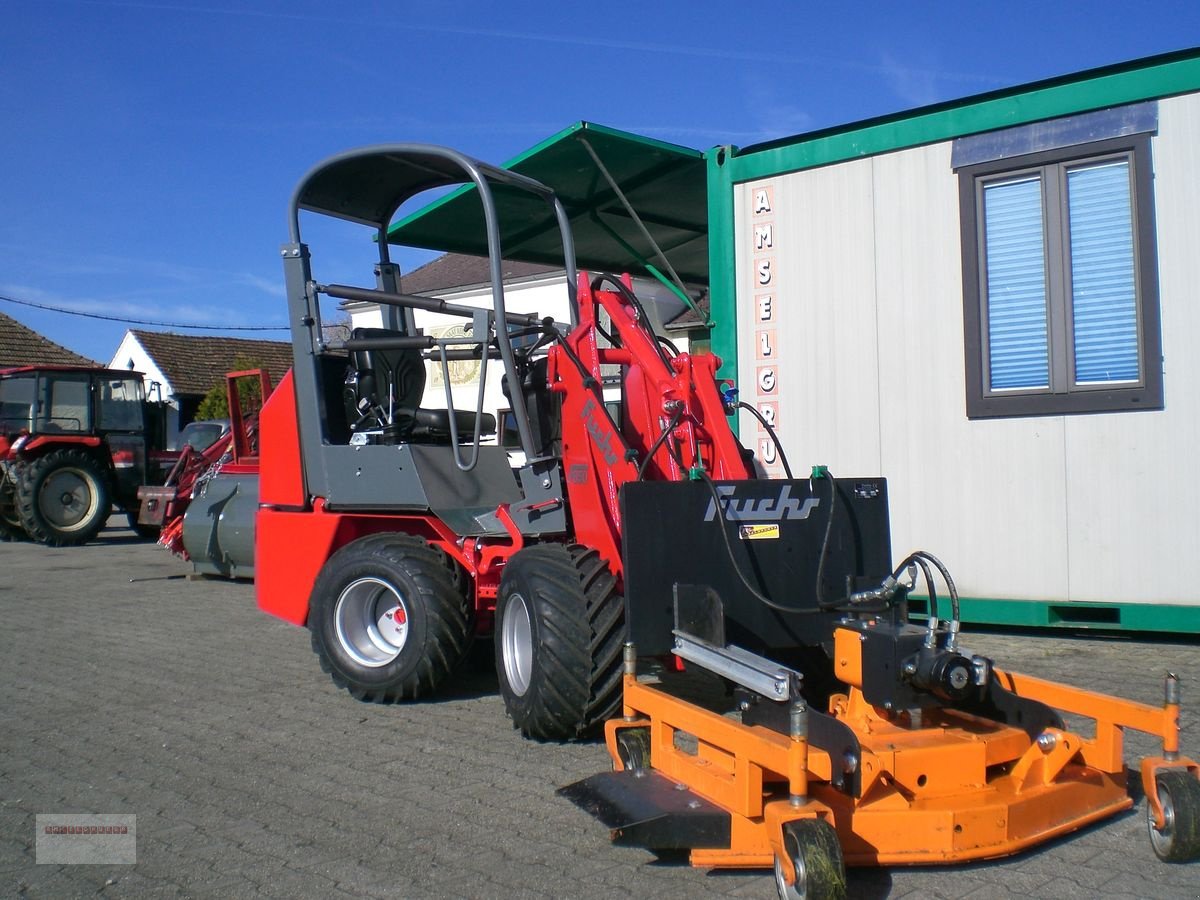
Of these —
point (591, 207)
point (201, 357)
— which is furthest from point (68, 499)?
point (201, 357)

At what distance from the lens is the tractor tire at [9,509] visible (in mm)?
17178

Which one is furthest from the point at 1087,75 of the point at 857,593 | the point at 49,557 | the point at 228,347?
the point at 228,347

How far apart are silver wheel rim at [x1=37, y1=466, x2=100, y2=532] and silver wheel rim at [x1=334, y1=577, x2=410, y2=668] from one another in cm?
1243

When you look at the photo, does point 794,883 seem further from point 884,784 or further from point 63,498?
point 63,498

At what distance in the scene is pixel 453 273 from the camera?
2905 cm

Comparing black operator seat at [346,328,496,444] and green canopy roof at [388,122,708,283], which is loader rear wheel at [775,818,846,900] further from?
green canopy roof at [388,122,708,283]

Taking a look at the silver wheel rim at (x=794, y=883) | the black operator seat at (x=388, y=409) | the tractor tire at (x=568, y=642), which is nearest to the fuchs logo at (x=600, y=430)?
the tractor tire at (x=568, y=642)

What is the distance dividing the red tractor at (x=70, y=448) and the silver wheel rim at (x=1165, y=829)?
54.0 feet

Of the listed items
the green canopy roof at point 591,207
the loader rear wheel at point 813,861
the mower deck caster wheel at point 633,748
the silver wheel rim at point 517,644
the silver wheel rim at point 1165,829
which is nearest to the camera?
the loader rear wheel at point 813,861

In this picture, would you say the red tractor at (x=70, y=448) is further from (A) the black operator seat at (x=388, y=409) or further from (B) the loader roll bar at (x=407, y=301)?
(B) the loader roll bar at (x=407, y=301)

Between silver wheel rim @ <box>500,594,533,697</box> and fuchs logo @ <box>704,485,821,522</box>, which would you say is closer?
fuchs logo @ <box>704,485,821,522</box>

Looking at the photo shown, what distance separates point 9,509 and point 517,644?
15503 mm

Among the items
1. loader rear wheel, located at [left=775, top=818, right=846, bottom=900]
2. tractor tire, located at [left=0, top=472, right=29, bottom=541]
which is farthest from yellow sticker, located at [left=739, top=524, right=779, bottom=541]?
tractor tire, located at [left=0, top=472, right=29, bottom=541]

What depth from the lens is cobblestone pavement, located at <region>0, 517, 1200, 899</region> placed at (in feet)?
12.1
